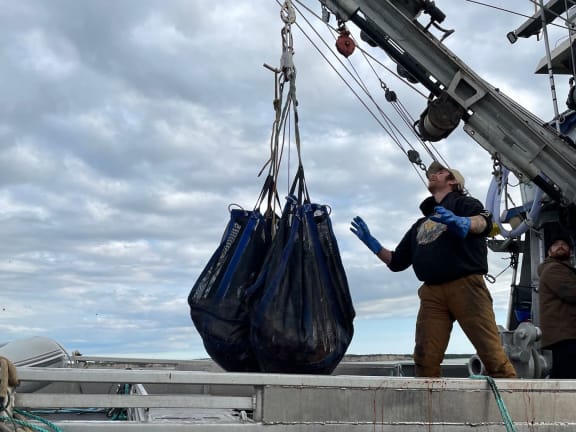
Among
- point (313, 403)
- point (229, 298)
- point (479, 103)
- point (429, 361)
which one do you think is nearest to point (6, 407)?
point (313, 403)

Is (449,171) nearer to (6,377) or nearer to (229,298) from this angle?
(229,298)

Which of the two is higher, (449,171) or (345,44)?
(345,44)

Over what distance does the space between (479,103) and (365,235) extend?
2.75m

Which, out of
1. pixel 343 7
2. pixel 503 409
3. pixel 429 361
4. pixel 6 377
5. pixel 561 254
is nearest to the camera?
pixel 6 377

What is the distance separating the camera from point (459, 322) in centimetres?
381

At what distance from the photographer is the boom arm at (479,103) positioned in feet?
20.3

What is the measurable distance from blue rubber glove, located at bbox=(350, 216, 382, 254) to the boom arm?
259cm

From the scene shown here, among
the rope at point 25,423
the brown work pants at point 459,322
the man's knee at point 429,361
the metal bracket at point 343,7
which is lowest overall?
the rope at point 25,423

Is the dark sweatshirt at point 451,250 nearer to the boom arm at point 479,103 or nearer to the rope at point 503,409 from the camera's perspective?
the rope at point 503,409

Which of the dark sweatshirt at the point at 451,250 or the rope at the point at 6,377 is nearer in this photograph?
the rope at the point at 6,377

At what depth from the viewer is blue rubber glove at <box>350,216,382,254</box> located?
4379mm

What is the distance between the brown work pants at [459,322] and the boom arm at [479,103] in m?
2.86

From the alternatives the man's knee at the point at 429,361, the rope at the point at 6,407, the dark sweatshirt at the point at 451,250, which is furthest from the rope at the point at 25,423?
the dark sweatshirt at the point at 451,250

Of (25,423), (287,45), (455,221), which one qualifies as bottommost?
(25,423)
